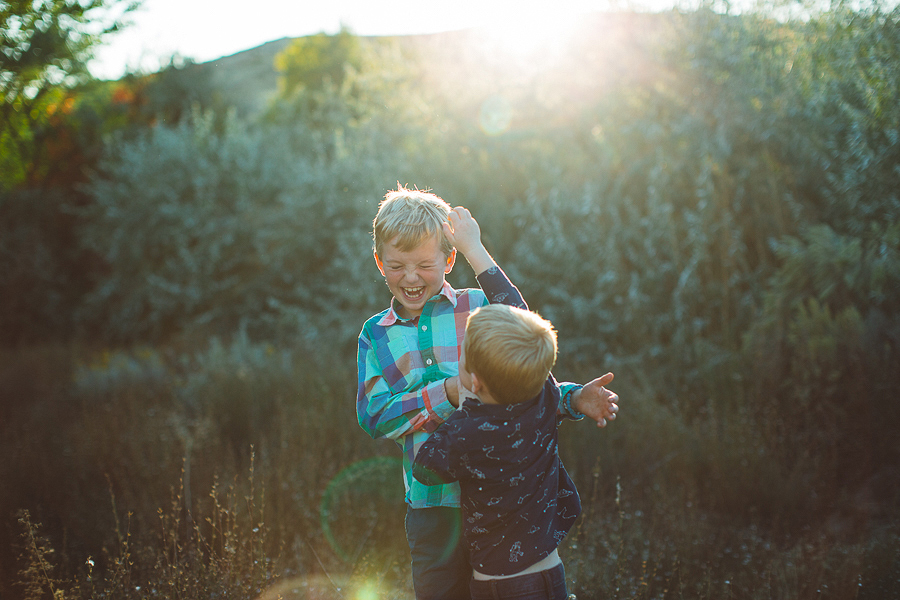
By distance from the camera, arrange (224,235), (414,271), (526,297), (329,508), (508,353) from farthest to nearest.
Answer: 1. (224,235)
2. (526,297)
3. (329,508)
4. (414,271)
5. (508,353)

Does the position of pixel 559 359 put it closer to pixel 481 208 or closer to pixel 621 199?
pixel 621 199

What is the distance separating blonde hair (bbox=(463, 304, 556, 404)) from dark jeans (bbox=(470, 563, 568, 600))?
51cm

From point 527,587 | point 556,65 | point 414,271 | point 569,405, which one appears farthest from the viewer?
point 556,65

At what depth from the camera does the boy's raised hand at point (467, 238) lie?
73.7 inches

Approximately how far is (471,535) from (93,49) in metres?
14.5

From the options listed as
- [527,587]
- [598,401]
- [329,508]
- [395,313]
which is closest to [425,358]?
[395,313]

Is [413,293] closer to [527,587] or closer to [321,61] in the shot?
[527,587]

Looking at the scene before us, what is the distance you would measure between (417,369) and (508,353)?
464 mm

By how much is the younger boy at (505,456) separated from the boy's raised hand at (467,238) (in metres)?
0.25

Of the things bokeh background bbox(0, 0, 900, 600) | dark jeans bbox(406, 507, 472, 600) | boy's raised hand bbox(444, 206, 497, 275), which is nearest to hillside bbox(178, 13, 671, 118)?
bokeh background bbox(0, 0, 900, 600)

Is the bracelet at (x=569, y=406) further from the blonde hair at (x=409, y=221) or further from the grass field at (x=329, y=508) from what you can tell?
the grass field at (x=329, y=508)

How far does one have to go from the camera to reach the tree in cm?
1091

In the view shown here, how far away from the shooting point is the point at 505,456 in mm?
1646

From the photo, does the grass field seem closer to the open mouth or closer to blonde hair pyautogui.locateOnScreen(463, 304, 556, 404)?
→ the open mouth
